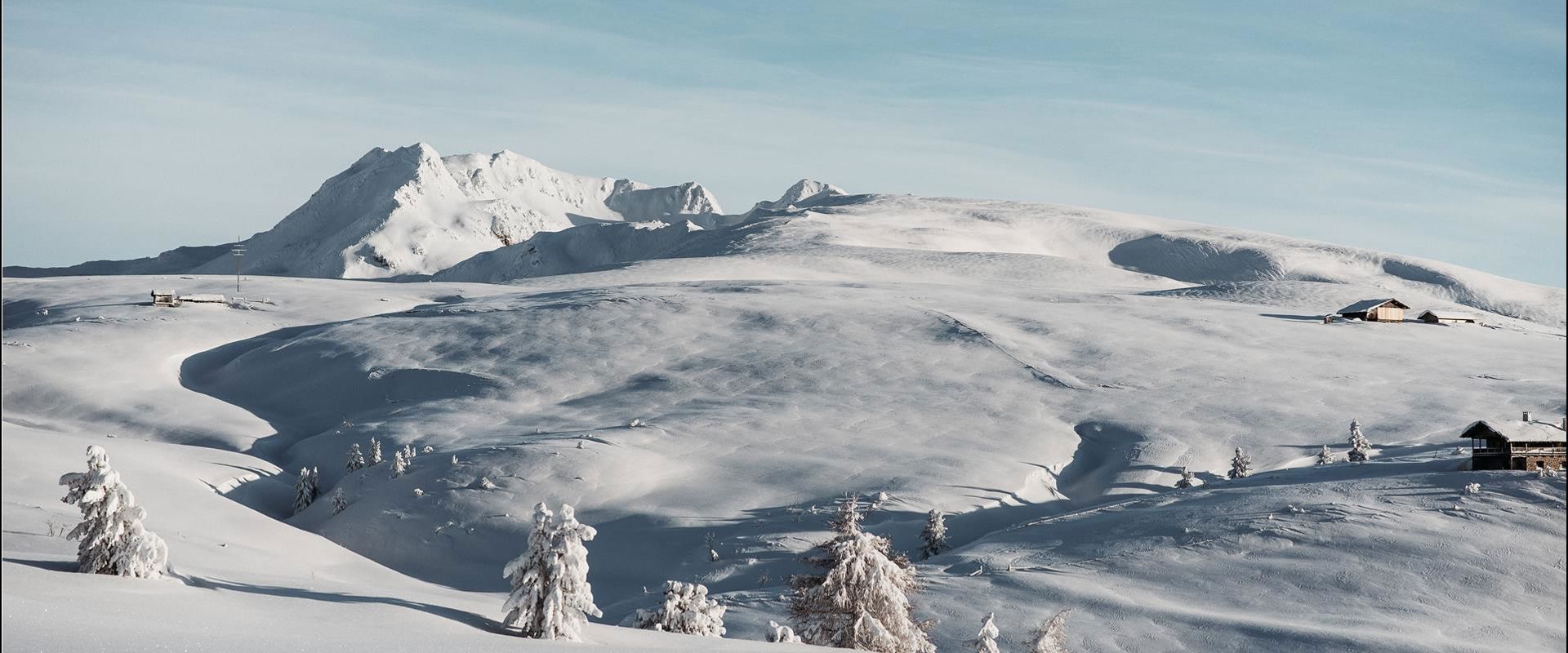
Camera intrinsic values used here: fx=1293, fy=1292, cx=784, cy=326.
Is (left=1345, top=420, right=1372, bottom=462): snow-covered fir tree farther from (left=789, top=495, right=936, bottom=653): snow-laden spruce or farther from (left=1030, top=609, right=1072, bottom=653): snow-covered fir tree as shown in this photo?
(left=789, top=495, right=936, bottom=653): snow-laden spruce

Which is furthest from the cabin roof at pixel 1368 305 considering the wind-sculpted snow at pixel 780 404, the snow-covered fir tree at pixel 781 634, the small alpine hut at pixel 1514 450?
the snow-covered fir tree at pixel 781 634

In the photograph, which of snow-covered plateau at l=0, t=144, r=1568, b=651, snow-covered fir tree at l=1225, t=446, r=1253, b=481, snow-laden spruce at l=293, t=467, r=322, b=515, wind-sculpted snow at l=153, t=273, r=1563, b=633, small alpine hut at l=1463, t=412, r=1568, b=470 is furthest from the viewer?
snow-laden spruce at l=293, t=467, r=322, b=515

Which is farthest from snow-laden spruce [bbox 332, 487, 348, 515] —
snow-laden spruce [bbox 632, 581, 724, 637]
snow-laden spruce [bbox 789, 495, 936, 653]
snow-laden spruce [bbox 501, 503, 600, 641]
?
snow-laden spruce [bbox 501, 503, 600, 641]

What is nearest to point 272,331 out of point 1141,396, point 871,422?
point 871,422

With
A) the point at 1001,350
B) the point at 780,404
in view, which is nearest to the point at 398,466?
the point at 780,404

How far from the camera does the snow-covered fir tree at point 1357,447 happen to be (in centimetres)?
4912

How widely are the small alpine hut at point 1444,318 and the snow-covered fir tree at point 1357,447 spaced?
44.7 m

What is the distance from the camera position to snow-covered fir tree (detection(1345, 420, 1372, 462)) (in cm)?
4912

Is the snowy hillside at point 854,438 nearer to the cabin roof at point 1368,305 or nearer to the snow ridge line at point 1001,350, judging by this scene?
the snow ridge line at point 1001,350

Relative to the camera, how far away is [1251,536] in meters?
38.3

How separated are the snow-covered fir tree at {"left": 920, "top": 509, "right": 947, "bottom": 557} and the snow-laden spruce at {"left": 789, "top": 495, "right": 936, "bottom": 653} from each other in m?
18.8

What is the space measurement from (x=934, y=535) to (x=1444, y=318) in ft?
214

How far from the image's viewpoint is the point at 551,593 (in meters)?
17.8

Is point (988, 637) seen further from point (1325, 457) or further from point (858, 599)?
point (1325, 457)
